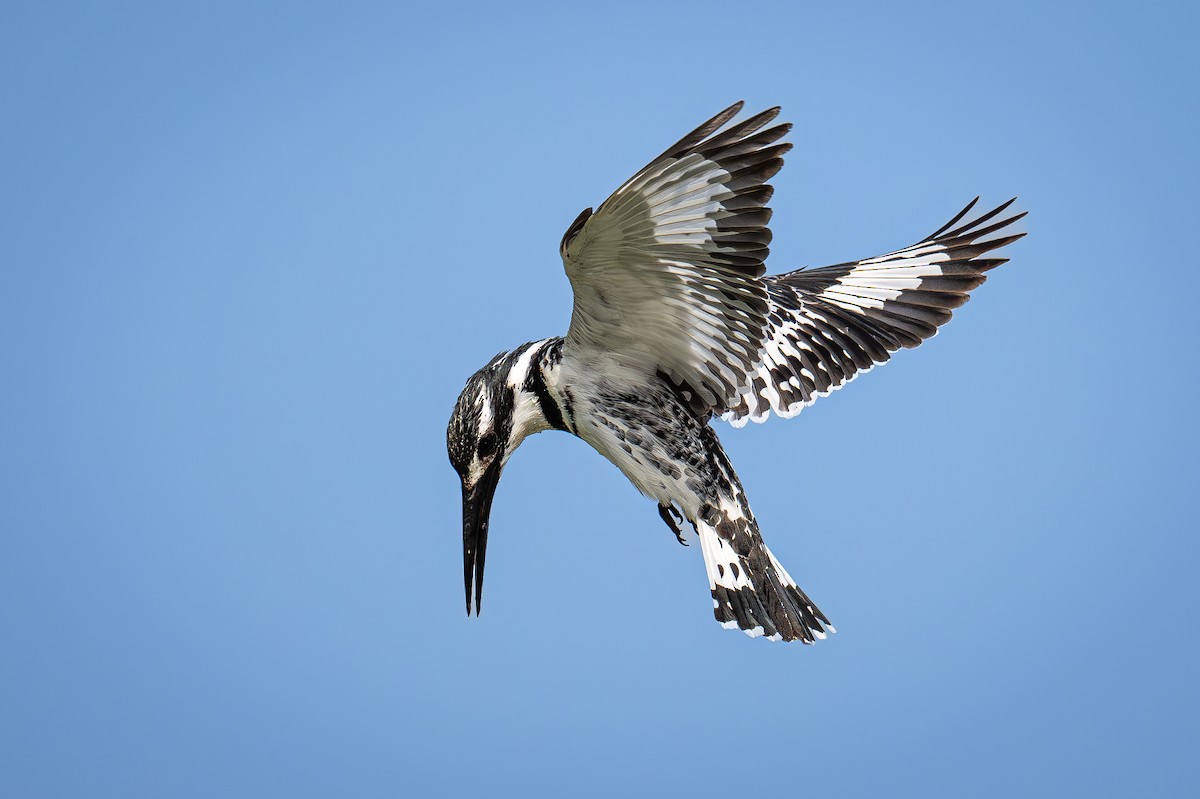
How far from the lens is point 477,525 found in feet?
9.50

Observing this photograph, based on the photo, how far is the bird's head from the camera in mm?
2719

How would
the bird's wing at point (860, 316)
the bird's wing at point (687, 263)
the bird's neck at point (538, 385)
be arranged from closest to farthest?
1. the bird's wing at point (687, 263)
2. the bird's neck at point (538, 385)
3. the bird's wing at point (860, 316)

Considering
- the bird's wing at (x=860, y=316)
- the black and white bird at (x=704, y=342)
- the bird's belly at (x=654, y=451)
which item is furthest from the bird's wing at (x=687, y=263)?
the bird's wing at (x=860, y=316)

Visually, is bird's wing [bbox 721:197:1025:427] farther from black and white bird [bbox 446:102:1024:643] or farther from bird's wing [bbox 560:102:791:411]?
bird's wing [bbox 560:102:791:411]

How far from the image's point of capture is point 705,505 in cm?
275

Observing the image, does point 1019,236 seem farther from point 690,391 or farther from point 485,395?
point 485,395

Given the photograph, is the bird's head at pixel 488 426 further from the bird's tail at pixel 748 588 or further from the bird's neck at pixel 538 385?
the bird's tail at pixel 748 588

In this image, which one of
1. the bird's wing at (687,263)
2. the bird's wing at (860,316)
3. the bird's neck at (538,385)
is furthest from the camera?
the bird's wing at (860,316)

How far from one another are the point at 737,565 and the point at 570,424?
0.50m

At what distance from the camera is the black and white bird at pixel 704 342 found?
85.9 inches

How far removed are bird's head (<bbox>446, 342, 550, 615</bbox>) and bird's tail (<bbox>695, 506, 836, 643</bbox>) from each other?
1.56ft

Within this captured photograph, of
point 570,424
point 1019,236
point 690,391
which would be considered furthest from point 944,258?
point 570,424

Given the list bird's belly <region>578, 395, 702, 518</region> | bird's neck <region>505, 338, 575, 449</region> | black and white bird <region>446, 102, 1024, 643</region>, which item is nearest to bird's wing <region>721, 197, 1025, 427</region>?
black and white bird <region>446, 102, 1024, 643</region>

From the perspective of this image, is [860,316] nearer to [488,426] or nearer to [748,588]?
[748,588]
